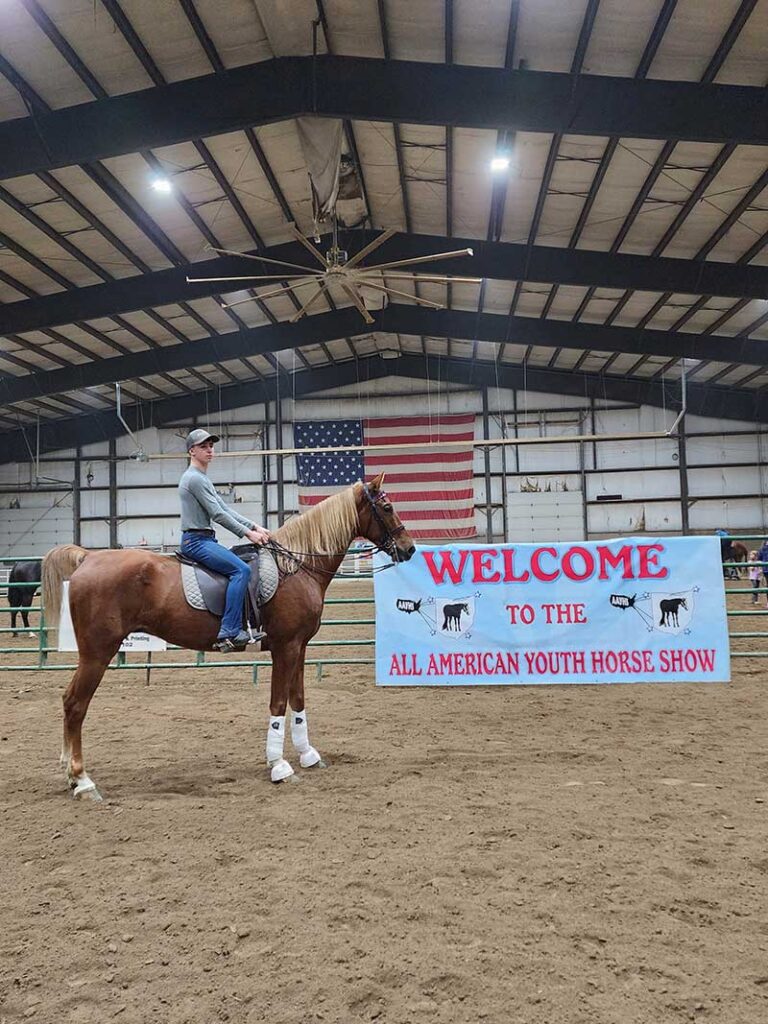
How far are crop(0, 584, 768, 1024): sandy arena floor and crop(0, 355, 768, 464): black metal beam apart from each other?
22.6 m

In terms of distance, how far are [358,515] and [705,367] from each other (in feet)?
73.8

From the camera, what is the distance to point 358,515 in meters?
A: 5.07

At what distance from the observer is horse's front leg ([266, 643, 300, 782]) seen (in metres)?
4.28

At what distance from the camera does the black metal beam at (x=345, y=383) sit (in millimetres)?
26062

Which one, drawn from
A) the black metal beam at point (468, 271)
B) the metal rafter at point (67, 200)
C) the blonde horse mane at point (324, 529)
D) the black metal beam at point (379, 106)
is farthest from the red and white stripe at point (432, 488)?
the blonde horse mane at point (324, 529)

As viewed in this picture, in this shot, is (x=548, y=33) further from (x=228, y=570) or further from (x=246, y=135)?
(x=228, y=570)

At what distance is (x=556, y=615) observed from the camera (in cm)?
664

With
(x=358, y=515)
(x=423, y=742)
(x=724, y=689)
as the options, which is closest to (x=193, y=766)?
(x=423, y=742)

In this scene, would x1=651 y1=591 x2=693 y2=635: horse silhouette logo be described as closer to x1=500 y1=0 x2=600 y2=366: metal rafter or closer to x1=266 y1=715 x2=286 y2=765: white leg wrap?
x1=266 y1=715 x2=286 y2=765: white leg wrap

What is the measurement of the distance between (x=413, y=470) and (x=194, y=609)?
70.9ft

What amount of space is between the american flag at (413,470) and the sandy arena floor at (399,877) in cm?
2012

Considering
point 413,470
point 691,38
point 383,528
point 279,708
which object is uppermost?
point 691,38

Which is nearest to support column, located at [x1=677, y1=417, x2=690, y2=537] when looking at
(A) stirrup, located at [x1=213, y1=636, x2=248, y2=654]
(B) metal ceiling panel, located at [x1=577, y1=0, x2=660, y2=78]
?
(B) metal ceiling panel, located at [x1=577, y1=0, x2=660, y2=78]

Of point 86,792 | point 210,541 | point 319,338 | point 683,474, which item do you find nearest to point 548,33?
point 210,541
